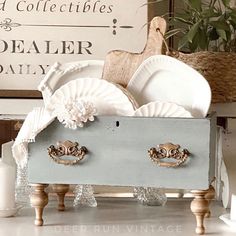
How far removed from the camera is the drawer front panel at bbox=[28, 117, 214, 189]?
3.52 feet

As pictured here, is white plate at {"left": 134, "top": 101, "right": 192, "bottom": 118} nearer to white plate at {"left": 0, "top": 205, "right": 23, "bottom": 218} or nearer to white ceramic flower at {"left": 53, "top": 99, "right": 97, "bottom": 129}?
white ceramic flower at {"left": 53, "top": 99, "right": 97, "bottom": 129}

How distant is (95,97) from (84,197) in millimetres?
310

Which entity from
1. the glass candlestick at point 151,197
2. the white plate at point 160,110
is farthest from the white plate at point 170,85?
the glass candlestick at point 151,197

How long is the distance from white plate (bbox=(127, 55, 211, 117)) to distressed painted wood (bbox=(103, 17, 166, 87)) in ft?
0.14

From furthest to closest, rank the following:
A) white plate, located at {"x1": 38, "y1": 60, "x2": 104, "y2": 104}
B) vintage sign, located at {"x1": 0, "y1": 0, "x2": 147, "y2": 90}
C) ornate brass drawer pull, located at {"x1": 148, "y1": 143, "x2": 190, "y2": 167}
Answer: vintage sign, located at {"x1": 0, "y1": 0, "x2": 147, "y2": 90}
white plate, located at {"x1": 38, "y1": 60, "x2": 104, "y2": 104}
ornate brass drawer pull, located at {"x1": 148, "y1": 143, "x2": 190, "y2": 167}

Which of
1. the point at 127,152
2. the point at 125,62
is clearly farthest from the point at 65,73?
the point at 127,152

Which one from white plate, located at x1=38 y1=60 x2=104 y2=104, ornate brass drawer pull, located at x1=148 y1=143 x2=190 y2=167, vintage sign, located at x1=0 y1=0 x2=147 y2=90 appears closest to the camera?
ornate brass drawer pull, located at x1=148 y1=143 x2=190 y2=167

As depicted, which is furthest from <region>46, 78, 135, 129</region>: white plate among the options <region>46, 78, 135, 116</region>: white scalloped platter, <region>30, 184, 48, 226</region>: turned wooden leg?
<region>30, 184, 48, 226</region>: turned wooden leg

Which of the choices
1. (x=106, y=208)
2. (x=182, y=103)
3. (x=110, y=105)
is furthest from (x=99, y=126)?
(x=106, y=208)

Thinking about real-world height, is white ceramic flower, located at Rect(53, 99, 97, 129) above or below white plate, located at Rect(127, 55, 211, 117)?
below

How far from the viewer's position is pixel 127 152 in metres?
1.09

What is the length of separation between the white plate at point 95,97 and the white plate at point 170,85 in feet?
0.14

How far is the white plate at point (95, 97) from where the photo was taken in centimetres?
110

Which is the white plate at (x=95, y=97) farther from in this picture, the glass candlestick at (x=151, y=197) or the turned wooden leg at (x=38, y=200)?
the glass candlestick at (x=151, y=197)
